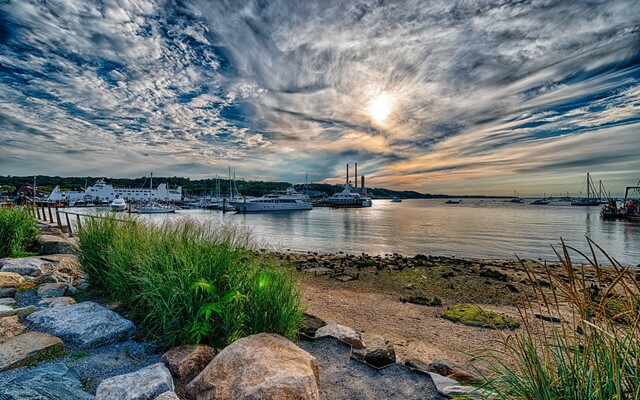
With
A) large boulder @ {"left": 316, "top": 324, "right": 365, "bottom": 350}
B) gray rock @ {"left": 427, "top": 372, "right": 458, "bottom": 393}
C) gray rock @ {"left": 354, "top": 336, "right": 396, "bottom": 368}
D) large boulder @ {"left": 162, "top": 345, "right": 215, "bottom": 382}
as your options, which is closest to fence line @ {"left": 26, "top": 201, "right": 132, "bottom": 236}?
large boulder @ {"left": 162, "top": 345, "right": 215, "bottom": 382}

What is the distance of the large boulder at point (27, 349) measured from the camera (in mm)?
2863

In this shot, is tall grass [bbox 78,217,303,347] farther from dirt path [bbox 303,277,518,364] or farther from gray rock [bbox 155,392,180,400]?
dirt path [bbox 303,277,518,364]

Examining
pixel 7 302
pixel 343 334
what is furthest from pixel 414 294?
pixel 7 302

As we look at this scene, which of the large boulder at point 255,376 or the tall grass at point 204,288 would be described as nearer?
the large boulder at point 255,376

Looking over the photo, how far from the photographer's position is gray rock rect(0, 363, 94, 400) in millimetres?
2236

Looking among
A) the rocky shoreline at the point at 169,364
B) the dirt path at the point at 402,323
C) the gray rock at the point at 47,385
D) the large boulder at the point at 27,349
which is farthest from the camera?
the dirt path at the point at 402,323

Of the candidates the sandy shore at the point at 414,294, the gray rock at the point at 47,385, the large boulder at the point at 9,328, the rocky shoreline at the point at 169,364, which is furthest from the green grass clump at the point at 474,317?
the large boulder at the point at 9,328

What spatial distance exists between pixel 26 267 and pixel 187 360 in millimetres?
5599

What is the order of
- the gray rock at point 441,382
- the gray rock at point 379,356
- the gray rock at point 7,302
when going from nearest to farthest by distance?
1. the gray rock at point 441,382
2. the gray rock at point 379,356
3. the gray rock at point 7,302

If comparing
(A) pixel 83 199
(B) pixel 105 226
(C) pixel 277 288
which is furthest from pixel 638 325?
(A) pixel 83 199

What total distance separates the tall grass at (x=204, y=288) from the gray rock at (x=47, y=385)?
2.90 feet

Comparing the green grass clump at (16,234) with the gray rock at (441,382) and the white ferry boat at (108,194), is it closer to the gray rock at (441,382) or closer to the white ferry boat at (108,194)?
the gray rock at (441,382)

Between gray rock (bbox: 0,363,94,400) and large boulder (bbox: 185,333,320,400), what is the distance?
0.88 m

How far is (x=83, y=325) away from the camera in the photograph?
11.8 ft
